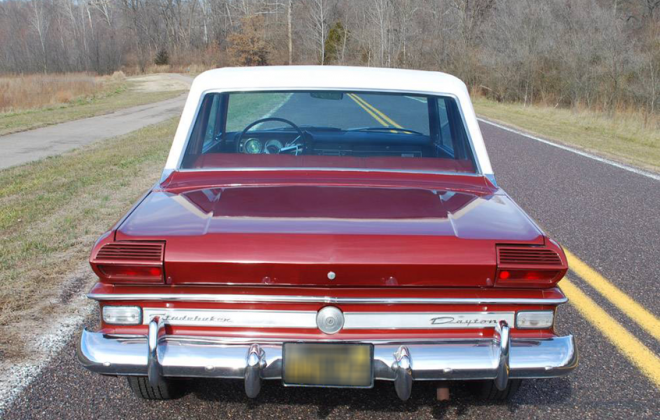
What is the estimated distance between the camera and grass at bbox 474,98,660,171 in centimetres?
1175

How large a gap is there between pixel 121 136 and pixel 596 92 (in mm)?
18287

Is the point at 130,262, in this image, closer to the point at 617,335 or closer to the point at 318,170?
the point at 318,170

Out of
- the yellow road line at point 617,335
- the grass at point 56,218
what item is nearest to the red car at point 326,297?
the yellow road line at point 617,335

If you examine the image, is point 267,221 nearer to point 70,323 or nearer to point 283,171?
point 283,171

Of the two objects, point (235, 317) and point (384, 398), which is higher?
point (235, 317)

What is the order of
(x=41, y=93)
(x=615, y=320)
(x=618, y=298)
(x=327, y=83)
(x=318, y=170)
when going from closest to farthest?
(x=318, y=170), (x=327, y=83), (x=615, y=320), (x=618, y=298), (x=41, y=93)

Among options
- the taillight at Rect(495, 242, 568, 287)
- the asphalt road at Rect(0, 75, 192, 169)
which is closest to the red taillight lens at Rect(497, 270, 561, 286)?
the taillight at Rect(495, 242, 568, 287)

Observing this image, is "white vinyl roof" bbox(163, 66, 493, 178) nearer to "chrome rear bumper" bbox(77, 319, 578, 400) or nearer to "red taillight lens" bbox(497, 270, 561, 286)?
"red taillight lens" bbox(497, 270, 561, 286)

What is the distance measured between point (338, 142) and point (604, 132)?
15388mm

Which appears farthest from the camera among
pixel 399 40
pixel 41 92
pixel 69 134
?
pixel 399 40

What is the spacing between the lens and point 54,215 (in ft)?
21.2

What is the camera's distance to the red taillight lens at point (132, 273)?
7.50ft

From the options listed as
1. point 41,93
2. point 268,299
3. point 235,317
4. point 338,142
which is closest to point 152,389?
point 235,317

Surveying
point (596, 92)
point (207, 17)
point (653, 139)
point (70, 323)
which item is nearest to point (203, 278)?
point (70, 323)
